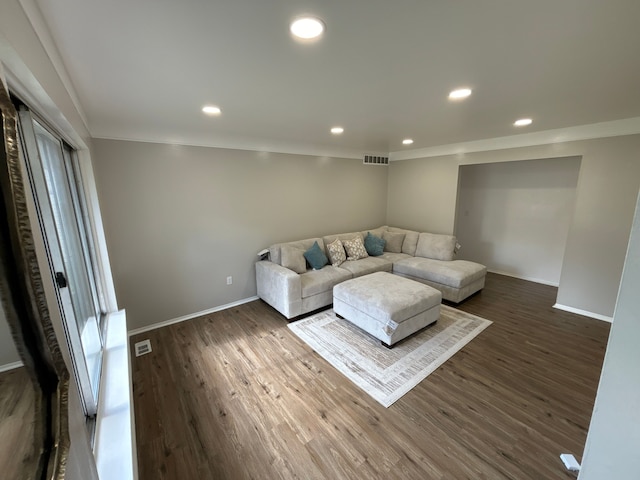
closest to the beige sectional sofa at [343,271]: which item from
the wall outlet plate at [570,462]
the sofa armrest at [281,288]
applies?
the sofa armrest at [281,288]

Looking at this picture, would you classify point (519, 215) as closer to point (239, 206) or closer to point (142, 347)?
point (239, 206)

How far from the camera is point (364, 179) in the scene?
484 centimetres

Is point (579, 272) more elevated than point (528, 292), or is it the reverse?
point (579, 272)

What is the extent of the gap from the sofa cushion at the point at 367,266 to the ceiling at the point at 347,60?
2005mm

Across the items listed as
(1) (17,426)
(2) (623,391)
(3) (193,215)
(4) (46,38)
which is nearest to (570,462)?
(2) (623,391)

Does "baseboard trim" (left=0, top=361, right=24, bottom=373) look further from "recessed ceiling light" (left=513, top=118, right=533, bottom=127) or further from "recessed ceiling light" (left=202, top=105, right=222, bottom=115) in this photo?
"recessed ceiling light" (left=513, top=118, right=533, bottom=127)

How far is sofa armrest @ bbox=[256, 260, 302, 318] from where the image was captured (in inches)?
121

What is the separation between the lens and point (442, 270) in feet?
11.9

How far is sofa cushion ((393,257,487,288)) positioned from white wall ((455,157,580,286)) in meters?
1.36

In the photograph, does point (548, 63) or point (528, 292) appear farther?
point (528, 292)

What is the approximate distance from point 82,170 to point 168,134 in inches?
36.8

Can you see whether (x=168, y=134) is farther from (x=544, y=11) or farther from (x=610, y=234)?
Answer: (x=610, y=234)

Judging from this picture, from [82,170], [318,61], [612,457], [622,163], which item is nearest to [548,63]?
[318,61]

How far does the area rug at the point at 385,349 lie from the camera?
2188 millimetres
